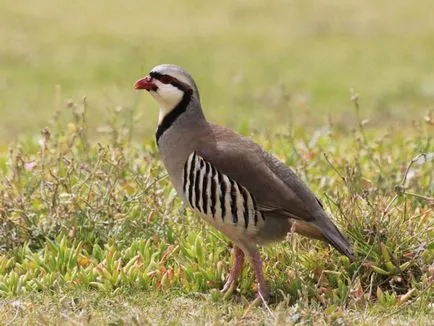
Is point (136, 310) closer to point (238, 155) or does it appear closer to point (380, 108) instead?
point (238, 155)

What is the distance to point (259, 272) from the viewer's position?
6750mm

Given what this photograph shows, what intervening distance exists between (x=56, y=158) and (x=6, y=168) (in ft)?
2.93

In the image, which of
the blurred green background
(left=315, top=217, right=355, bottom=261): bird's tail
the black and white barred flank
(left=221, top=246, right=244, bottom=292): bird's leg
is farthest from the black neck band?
the blurred green background

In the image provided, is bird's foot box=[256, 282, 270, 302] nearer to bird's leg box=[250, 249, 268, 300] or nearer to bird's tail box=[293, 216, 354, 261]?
bird's leg box=[250, 249, 268, 300]

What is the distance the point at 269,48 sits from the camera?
1948 centimetres

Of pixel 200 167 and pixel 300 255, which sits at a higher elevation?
pixel 200 167

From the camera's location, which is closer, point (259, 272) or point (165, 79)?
point (259, 272)

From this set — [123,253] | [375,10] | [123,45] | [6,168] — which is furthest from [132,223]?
[375,10]

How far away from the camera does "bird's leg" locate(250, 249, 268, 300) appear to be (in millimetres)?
6703

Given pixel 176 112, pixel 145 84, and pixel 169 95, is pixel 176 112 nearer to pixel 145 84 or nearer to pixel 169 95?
pixel 169 95

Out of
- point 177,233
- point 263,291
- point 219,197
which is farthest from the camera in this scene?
point 177,233

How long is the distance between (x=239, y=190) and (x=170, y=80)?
0.83m

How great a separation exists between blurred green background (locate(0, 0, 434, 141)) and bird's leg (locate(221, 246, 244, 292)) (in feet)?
20.5

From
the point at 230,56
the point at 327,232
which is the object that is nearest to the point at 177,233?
the point at 327,232
